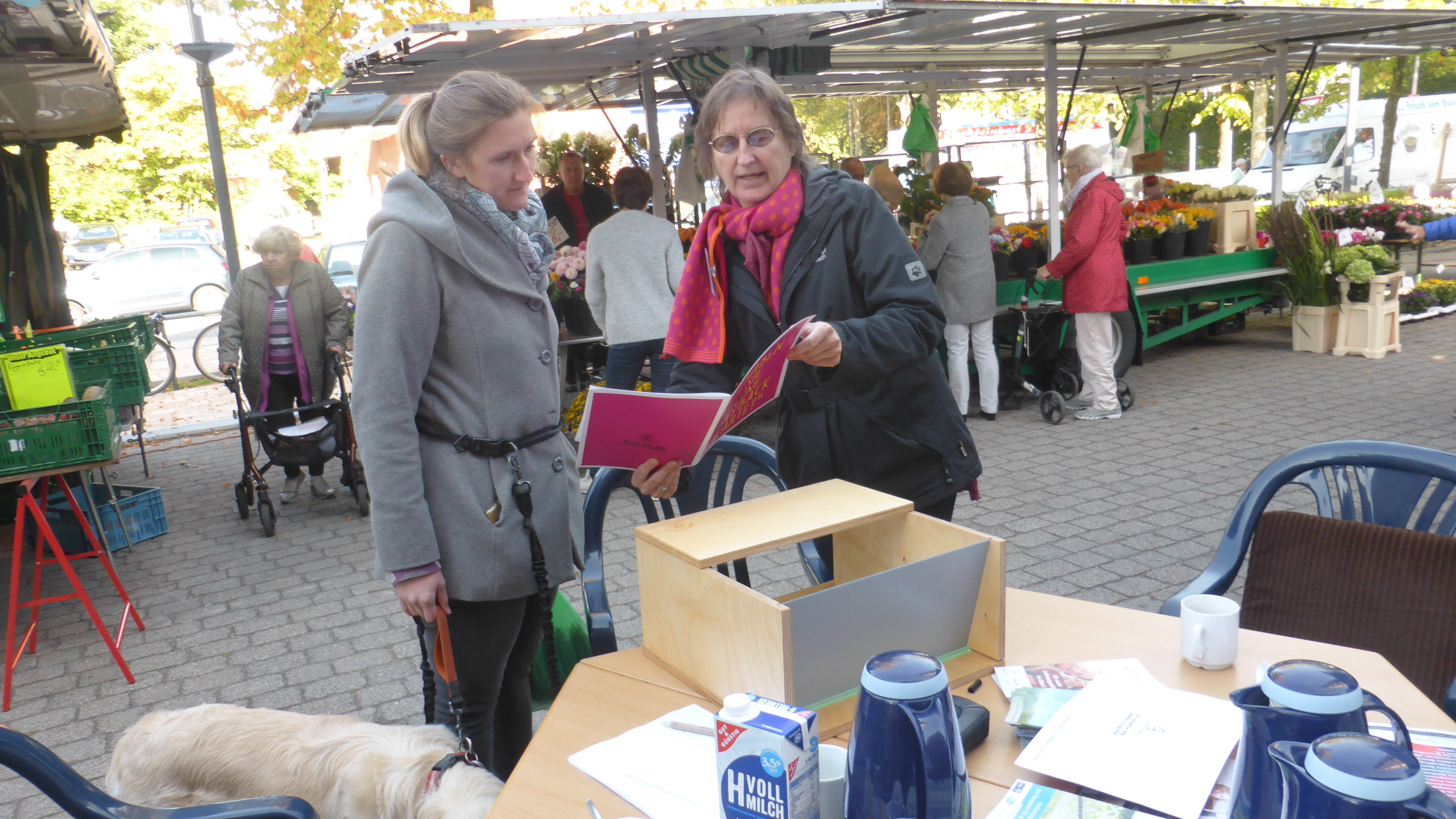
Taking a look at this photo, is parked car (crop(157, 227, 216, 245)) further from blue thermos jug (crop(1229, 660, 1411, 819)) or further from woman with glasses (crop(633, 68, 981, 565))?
blue thermos jug (crop(1229, 660, 1411, 819))

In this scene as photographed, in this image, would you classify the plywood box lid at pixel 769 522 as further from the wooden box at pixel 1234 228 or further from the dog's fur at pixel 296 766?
the wooden box at pixel 1234 228

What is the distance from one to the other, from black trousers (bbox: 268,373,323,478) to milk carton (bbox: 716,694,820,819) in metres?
5.62

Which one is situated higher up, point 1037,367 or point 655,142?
point 655,142

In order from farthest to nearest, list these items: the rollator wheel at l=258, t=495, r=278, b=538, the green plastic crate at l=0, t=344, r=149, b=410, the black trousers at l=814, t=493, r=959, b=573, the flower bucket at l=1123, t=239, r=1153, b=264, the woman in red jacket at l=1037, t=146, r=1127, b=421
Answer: the flower bucket at l=1123, t=239, r=1153, b=264 < the woman in red jacket at l=1037, t=146, r=1127, b=421 < the rollator wheel at l=258, t=495, r=278, b=538 < the green plastic crate at l=0, t=344, r=149, b=410 < the black trousers at l=814, t=493, r=959, b=573

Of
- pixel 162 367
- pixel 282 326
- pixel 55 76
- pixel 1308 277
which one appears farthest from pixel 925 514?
pixel 162 367

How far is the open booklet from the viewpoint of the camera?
183 cm

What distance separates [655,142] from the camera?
7.73m

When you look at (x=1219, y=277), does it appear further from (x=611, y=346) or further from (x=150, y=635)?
(x=150, y=635)

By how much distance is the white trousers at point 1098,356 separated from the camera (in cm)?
A: 746

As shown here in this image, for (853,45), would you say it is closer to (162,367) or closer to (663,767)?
(663,767)

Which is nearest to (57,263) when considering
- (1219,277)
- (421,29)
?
(421,29)

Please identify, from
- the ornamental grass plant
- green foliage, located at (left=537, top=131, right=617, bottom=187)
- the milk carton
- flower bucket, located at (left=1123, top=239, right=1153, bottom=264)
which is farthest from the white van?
the milk carton

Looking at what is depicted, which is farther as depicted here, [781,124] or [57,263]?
[57,263]

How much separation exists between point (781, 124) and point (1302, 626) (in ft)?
5.41
